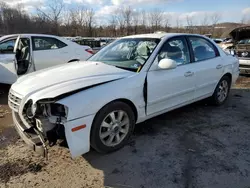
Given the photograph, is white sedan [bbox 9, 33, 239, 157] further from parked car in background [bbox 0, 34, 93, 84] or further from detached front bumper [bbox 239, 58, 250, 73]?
detached front bumper [bbox 239, 58, 250, 73]

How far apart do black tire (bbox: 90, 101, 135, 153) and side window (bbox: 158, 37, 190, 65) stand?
3.31ft

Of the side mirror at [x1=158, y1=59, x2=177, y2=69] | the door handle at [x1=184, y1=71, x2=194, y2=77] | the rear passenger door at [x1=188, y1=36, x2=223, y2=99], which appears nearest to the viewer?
the side mirror at [x1=158, y1=59, x2=177, y2=69]

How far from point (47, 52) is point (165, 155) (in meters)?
4.82

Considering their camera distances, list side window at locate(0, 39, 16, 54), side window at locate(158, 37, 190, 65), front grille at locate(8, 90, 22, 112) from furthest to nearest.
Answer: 1. side window at locate(0, 39, 16, 54)
2. side window at locate(158, 37, 190, 65)
3. front grille at locate(8, 90, 22, 112)

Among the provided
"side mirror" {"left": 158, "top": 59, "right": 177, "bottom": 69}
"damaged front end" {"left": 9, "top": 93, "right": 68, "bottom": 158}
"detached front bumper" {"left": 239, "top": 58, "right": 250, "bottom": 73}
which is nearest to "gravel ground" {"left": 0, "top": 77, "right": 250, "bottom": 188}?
"damaged front end" {"left": 9, "top": 93, "right": 68, "bottom": 158}

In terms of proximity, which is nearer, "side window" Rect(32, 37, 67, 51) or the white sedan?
the white sedan

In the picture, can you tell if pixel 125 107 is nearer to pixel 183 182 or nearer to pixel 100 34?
pixel 183 182

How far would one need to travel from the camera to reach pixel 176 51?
4.07 meters

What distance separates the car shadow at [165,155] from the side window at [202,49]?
1136mm

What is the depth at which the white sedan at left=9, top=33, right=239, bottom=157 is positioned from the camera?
2693 millimetres

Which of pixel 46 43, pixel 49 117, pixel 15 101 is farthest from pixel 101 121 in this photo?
pixel 46 43

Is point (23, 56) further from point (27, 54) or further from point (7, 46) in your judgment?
point (7, 46)

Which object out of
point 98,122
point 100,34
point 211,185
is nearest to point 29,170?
point 98,122

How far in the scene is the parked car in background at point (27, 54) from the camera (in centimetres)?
623
